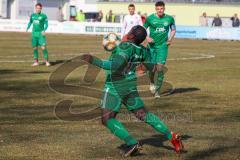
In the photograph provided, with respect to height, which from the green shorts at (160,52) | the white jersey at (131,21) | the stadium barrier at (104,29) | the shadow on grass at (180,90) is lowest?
the stadium barrier at (104,29)

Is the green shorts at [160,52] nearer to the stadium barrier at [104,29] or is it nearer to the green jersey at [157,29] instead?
the green jersey at [157,29]

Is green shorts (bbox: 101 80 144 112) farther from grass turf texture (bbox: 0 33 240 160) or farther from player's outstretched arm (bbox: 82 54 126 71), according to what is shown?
grass turf texture (bbox: 0 33 240 160)

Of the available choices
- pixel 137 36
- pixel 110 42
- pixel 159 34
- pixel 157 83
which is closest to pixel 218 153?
pixel 137 36

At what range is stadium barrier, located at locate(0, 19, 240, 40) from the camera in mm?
56750

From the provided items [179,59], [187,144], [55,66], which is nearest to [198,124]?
[187,144]

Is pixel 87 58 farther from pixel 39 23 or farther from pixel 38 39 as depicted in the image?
pixel 39 23

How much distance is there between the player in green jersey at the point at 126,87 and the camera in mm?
9102

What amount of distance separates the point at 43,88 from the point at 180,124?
624cm

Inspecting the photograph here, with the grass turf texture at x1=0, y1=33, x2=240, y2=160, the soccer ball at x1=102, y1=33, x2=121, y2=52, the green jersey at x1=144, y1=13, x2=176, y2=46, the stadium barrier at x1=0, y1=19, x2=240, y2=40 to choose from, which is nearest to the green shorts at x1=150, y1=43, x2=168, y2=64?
the green jersey at x1=144, y1=13, x2=176, y2=46

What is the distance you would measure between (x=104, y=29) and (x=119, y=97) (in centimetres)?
5046

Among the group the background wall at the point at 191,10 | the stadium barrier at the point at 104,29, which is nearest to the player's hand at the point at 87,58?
the stadium barrier at the point at 104,29

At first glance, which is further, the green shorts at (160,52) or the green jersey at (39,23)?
the green jersey at (39,23)

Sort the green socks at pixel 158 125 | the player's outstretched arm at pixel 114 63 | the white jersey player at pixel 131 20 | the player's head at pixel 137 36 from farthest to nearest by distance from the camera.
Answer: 1. the white jersey player at pixel 131 20
2. the green socks at pixel 158 125
3. the player's head at pixel 137 36
4. the player's outstretched arm at pixel 114 63

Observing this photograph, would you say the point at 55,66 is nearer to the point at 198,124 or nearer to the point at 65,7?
the point at 198,124
